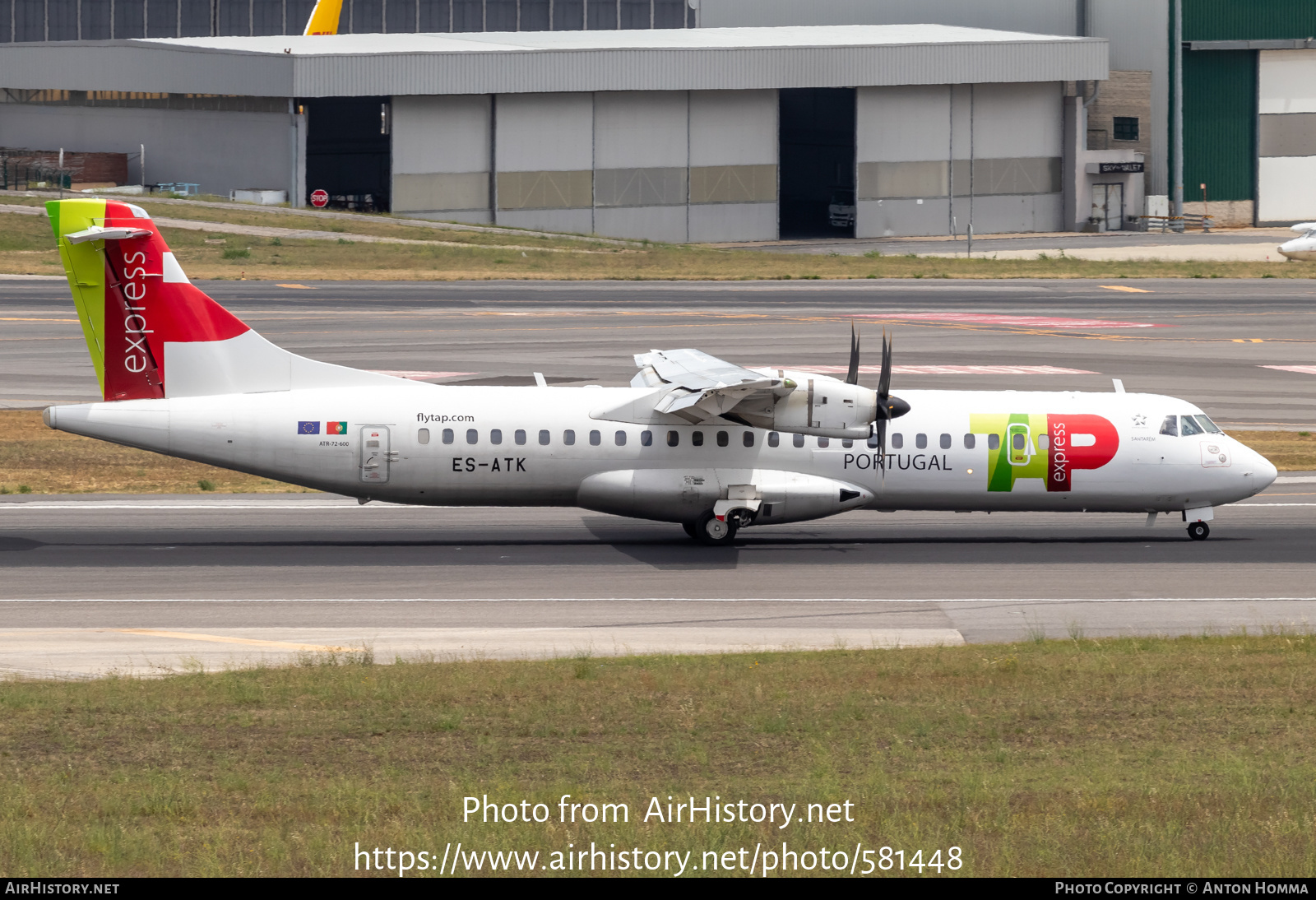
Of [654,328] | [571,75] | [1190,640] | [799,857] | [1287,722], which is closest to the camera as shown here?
[799,857]

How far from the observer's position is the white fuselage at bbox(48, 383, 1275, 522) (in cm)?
2930

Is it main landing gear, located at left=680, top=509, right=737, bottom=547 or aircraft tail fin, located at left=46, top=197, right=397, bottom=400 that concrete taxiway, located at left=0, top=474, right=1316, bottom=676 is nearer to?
main landing gear, located at left=680, top=509, right=737, bottom=547

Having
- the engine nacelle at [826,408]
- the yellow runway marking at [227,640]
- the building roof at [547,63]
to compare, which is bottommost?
the yellow runway marking at [227,640]

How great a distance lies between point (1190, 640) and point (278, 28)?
381 ft

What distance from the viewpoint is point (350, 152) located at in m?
97.6

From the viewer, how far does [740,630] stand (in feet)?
80.2

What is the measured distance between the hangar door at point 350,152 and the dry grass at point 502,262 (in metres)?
8.18

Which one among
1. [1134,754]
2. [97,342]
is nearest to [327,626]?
[97,342]

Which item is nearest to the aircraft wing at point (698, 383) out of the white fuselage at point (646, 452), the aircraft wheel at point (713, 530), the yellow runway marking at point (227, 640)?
the white fuselage at point (646, 452)

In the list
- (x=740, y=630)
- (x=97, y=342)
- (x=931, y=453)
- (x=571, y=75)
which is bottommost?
(x=740, y=630)

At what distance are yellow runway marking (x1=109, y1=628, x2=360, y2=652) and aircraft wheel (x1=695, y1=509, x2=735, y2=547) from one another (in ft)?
31.7

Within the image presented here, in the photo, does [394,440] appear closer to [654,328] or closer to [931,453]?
[931,453]

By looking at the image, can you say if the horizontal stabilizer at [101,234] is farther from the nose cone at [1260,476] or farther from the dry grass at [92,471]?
the nose cone at [1260,476]

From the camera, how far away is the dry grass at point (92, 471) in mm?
36406
